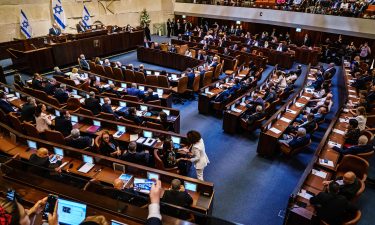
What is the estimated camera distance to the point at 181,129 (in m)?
8.12

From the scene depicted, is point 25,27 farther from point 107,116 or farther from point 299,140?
point 299,140

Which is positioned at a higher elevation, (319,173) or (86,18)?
(86,18)

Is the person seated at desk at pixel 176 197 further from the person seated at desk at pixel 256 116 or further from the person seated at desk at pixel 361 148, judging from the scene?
the person seated at desk at pixel 256 116

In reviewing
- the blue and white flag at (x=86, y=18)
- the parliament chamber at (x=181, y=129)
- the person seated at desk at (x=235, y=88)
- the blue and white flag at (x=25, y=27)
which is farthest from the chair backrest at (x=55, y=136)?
the blue and white flag at (x=86, y=18)

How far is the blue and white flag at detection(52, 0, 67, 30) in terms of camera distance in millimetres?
14451

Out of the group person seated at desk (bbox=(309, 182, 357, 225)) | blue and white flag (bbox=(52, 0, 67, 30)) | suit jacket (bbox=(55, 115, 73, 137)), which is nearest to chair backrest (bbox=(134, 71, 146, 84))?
suit jacket (bbox=(55, 115, 73, 137))

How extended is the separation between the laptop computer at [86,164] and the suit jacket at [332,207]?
406 cm

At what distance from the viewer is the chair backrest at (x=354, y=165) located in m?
5.20

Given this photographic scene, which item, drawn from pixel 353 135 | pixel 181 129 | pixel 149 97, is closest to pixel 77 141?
pixel 149 97

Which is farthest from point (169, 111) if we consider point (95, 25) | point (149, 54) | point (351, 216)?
point (95, 25)

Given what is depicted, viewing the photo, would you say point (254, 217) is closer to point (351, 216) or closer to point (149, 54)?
point (351, 216)

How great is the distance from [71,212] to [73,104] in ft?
17.2

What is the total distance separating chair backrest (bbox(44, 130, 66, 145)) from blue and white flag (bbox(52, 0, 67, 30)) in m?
11.3

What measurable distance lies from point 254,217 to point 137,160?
8.29 feet
